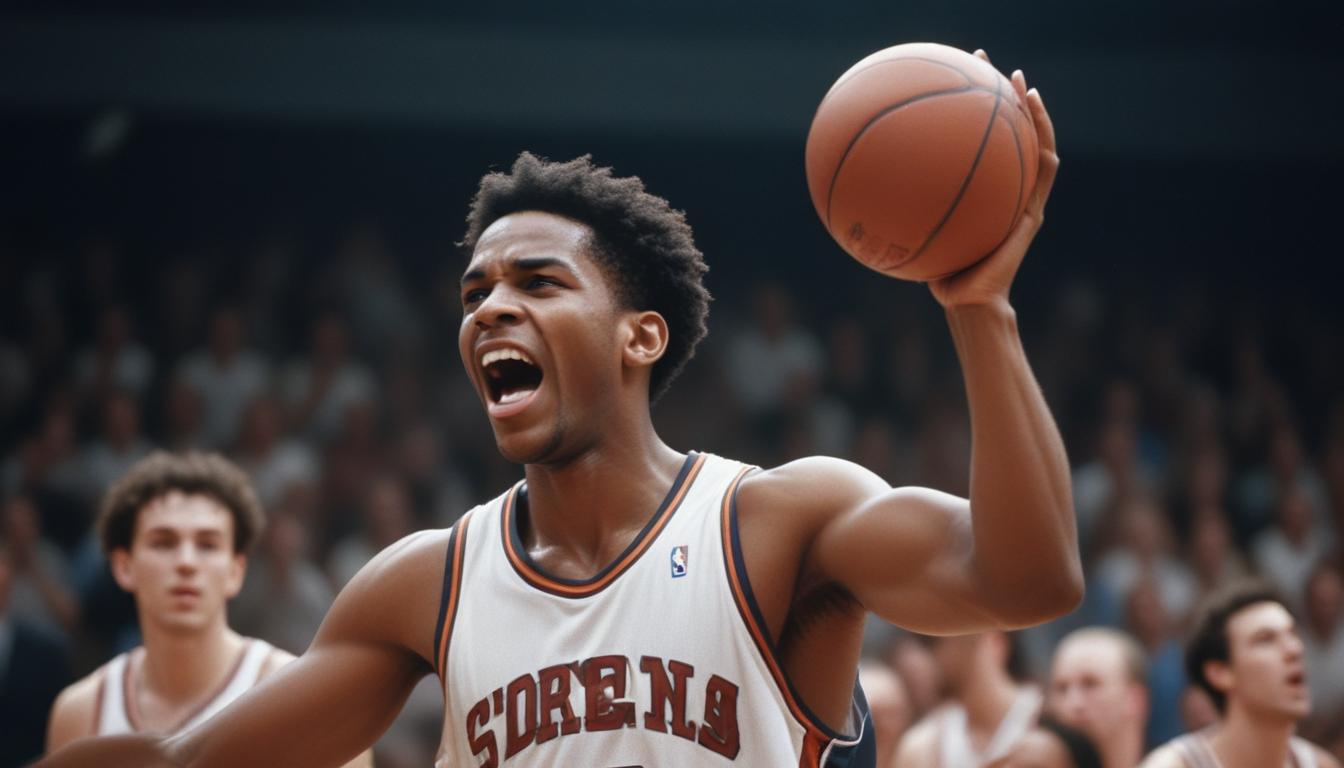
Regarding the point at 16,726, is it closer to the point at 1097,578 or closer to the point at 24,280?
the point at 24,280

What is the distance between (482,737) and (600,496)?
469 mm

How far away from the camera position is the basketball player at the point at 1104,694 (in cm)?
580

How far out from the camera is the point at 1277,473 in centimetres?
1018

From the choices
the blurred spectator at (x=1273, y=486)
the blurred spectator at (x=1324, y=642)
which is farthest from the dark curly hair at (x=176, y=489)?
the blurred spectator at (x=1273, y=486)

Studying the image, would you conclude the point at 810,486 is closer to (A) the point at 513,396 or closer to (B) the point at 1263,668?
(A) the point at 513,396

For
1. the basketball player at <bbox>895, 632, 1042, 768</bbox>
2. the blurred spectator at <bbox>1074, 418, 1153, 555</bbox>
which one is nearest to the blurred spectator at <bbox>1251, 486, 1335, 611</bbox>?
the blurred spectator at <bbox>1074, 418, 1153, 555</bbox>

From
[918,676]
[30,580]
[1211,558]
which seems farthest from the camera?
[1211,558]

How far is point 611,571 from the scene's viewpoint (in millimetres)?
2896

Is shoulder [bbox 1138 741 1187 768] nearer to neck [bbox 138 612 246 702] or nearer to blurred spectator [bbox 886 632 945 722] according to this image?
blurred spectator [bbox 886 632 945 722]

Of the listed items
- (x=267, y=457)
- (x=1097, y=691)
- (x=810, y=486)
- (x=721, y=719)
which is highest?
(x=267, y=457)

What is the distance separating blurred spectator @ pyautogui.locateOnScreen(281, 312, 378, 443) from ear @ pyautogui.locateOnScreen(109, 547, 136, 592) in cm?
433

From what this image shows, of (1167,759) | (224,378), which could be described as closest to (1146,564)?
(1167,759)

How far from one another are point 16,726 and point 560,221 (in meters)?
5.16

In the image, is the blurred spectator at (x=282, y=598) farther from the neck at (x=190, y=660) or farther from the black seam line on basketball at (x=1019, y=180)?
the black seam line on basketball at (x=1019, y=180)
